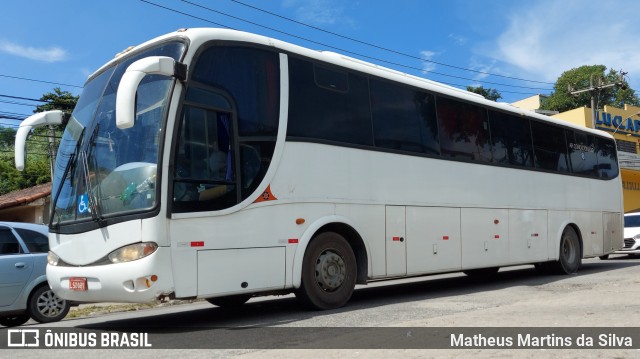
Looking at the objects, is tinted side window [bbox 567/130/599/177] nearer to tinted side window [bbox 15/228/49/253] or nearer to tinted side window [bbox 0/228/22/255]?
tinted side window [bbox 15/228/49/253]

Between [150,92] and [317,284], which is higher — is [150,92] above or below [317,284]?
above

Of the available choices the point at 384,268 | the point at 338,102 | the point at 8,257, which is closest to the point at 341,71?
the point at 338,102

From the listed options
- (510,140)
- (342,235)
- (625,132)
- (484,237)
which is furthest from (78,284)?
(625,132)

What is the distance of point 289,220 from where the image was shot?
7.51 meters

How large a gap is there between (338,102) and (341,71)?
526 millimetres

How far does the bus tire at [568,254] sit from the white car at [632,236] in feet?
18.8

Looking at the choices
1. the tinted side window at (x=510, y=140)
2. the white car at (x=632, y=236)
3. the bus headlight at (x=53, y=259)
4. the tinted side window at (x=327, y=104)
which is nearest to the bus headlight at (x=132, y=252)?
the bus headlight at (x=53, y=259)

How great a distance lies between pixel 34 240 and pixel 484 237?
7854 mm

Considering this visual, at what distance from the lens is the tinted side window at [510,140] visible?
463 inches

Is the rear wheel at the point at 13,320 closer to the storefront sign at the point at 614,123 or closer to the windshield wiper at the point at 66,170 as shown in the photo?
the windshield wiper at the point at 66,170

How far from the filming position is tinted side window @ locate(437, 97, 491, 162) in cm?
1045

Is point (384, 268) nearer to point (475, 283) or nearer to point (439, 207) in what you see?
point (439, 207)

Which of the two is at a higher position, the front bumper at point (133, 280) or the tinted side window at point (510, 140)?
the tinted side window at point (510, 140)

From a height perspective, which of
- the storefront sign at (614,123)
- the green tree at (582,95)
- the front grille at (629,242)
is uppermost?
the green tree at (582,95)
